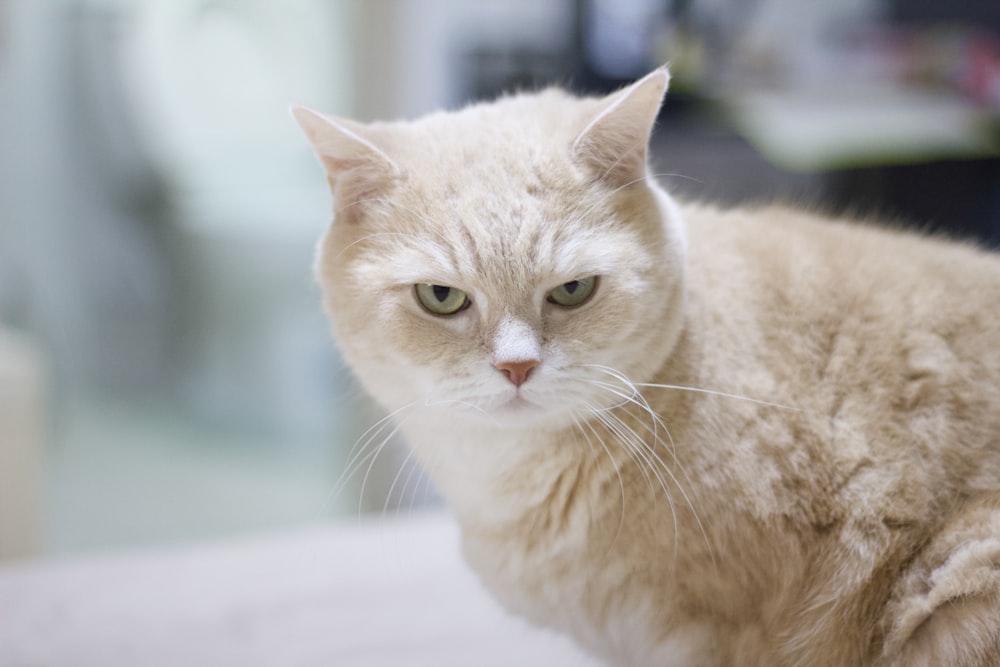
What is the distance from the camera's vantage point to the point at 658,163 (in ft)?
7.90

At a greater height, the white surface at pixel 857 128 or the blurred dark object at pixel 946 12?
the blurred dark object at pixel 946 12

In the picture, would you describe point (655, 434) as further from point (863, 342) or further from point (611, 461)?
point (863, 342)

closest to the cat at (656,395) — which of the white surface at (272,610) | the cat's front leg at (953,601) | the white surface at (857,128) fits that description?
the cat's front leg at (953,601)

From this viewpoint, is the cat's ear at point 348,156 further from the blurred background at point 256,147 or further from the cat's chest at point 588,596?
the blurred background at point 256,147

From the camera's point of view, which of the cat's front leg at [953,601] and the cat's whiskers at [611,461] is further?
the cat's whiskers at [611,461]

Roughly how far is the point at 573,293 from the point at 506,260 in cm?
10

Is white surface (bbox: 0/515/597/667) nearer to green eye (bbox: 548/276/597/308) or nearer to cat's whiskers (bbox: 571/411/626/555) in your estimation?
cat's whiskers (bbox: 571/411/626/555)

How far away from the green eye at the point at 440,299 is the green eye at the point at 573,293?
11 cm

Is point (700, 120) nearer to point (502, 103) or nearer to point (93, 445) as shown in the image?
point (502, 103)

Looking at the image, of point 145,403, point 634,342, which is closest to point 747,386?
point 634,342

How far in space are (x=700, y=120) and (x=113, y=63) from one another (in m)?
1.63

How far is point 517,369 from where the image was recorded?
1120 millimetres

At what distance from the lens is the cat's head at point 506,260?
3.77ft

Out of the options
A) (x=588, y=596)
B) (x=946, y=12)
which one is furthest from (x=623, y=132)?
(x=946, y=12)
